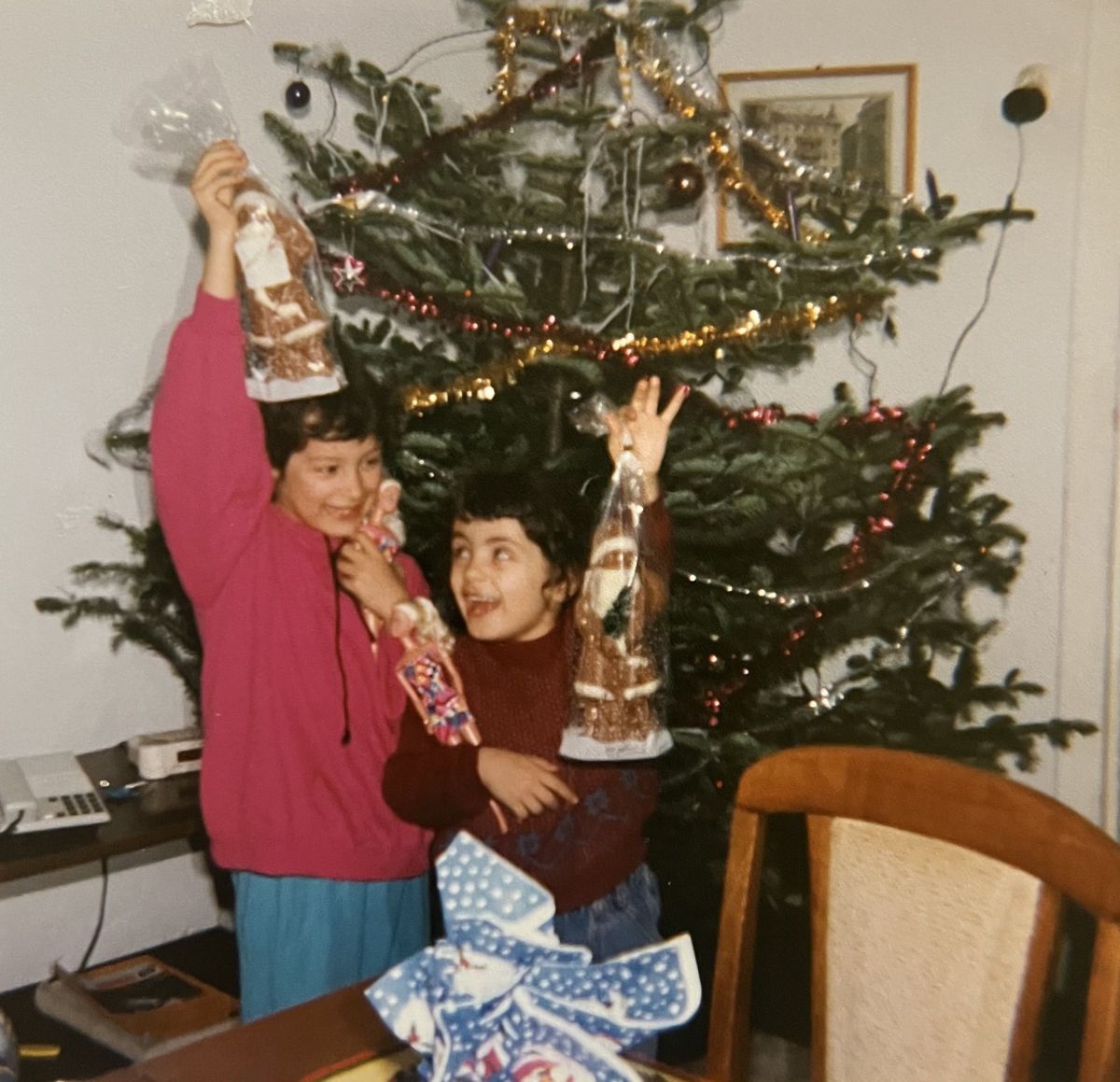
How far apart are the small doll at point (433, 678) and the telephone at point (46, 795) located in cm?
55

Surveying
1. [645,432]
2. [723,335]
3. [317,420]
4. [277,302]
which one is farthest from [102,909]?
[723,335]

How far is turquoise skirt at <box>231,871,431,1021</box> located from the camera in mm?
1475

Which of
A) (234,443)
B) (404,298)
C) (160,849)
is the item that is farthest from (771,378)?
(160,849)

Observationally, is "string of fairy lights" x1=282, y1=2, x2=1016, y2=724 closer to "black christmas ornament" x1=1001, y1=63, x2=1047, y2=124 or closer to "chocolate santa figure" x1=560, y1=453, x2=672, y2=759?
"chocolate santa figure" x1=560, y1=453, x2=672, y2=759

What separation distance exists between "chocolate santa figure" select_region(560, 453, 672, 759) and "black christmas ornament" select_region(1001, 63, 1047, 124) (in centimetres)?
74

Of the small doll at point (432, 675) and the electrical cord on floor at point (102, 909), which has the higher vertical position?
the small doll at point (432, 675)

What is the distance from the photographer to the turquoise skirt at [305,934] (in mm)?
1475

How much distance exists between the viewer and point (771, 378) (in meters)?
1.81

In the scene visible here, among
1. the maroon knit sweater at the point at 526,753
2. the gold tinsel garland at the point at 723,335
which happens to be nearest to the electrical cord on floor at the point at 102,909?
the maroon knit sweater at the point at 526,753

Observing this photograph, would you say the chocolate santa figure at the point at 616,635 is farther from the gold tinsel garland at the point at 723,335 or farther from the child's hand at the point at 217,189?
the child's hand at the point at 217,189

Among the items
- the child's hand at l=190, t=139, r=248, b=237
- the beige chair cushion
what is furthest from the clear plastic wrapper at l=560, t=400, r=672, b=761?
the child's hand at l=190, t=139, r=248, b=237

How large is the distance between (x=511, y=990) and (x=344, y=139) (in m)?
1.35

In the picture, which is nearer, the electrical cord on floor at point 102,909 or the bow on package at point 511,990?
the bow on package at point 511,990

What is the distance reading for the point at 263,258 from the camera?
1.37m
